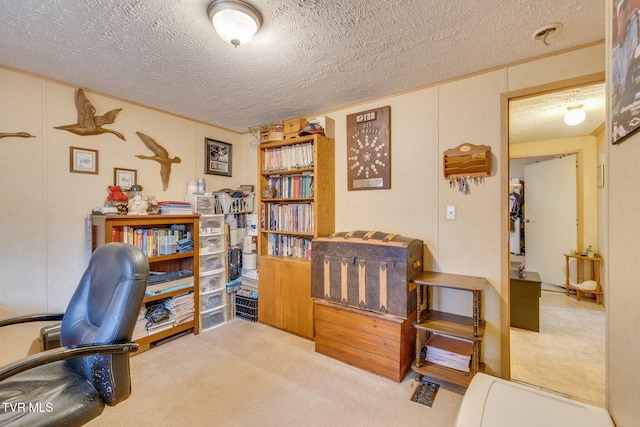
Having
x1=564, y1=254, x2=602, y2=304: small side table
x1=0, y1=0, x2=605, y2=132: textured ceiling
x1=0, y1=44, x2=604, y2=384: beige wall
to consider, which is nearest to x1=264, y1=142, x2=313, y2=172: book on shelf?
x1=0, y1=0, x2=605, y2=132: textured ceiling

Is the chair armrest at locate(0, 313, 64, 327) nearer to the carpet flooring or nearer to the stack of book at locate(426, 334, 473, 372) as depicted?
the carpet flooring

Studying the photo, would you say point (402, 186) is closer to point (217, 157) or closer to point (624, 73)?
point (624, 73)

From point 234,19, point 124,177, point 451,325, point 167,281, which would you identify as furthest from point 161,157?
point 451,325

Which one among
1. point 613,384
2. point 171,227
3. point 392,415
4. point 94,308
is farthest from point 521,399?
point 171,227

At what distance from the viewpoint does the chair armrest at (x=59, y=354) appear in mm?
992

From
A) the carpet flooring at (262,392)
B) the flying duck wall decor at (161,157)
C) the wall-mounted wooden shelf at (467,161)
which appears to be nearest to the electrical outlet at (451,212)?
the wall-mounted wooden shelf at (467,161)

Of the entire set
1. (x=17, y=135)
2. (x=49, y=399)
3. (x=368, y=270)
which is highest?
(x=17, y=135)

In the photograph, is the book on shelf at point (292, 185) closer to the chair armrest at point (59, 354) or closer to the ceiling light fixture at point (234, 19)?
the ceiling light fixture at point (234, 19)

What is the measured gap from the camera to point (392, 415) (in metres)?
1.77

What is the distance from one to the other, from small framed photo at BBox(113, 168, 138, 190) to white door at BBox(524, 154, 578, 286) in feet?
19.2

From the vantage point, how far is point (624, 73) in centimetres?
77

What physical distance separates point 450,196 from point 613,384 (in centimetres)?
160

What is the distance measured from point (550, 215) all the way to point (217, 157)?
5183 millimetres

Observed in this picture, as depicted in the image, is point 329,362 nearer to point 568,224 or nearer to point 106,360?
point 106,360
